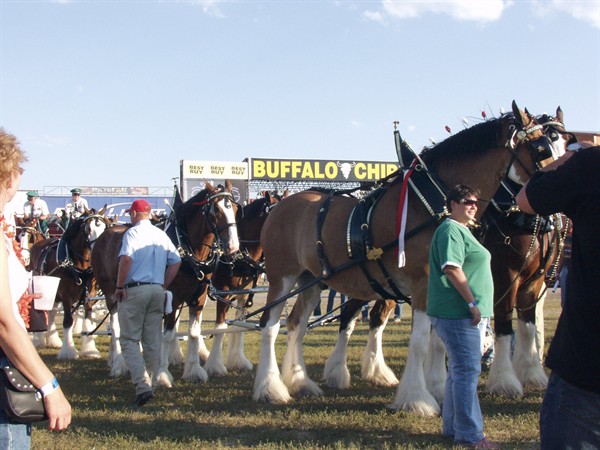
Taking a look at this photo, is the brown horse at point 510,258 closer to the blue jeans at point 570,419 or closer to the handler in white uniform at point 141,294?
the handler in white uniform at point 141,294

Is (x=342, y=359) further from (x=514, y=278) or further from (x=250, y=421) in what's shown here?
(x=514, y=278)

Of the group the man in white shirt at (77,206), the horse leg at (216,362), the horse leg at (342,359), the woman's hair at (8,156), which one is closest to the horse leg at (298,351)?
the horse leg at (342,359)

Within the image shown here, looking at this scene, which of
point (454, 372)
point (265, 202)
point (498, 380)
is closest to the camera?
point (454, 372)

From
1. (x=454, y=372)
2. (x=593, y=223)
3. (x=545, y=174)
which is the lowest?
(x=454, y=372)

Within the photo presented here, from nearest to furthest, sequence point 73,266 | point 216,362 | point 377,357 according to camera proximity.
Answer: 1. point 377,357
2. point 216,362
3. point 73,266

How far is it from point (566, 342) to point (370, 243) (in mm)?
4011

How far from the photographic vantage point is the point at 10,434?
259 cm

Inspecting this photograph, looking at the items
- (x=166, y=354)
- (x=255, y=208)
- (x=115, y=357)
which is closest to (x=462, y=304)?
(x=166, y=354)

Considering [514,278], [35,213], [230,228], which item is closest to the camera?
[514,278]

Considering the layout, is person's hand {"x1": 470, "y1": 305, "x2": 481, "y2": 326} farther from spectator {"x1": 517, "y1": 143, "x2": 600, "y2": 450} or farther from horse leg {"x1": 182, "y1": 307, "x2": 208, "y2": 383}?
horse leg {"x1": 182, "y1": 307, "x2": 208, "y2": 383}

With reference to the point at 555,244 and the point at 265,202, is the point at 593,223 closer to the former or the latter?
the point at 555,244

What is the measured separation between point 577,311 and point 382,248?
390 cm

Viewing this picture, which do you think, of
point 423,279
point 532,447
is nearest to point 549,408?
point 532,447

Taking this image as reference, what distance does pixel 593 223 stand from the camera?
8.20 ft
